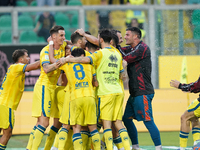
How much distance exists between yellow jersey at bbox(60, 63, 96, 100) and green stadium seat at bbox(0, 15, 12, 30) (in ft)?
21.0

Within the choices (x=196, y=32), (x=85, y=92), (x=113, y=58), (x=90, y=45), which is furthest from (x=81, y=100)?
(x=196, y=32)

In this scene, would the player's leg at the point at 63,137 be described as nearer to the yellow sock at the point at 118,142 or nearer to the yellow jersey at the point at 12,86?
the yellow sock at the point at 118,142

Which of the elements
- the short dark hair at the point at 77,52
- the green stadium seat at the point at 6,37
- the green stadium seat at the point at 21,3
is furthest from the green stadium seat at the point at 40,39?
the short dark hair at the point at 77,52

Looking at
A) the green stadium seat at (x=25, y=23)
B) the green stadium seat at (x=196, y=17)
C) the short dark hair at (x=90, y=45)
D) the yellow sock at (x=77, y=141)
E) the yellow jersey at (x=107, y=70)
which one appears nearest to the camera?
the yellow sock at (x=77, y=141)

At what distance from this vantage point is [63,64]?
617 cm

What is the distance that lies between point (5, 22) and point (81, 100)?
6819mm

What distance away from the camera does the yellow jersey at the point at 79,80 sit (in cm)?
606

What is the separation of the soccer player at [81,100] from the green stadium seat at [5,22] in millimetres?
6382

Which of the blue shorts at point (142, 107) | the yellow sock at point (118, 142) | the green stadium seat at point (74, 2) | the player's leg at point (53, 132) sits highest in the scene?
the green stadium seat at point (74, 2)

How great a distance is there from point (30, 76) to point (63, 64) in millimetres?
4944

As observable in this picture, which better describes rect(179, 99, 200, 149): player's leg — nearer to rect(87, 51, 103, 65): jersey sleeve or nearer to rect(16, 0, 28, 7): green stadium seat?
rect(87, 51, 103, 65): jersey sleeve

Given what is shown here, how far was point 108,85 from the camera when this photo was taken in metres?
6.26

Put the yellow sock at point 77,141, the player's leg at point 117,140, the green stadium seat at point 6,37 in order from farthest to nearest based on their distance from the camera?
the green stadium seat at point 6,37 < the player's leg at point 117,140 < the yellow sock at point 77,141

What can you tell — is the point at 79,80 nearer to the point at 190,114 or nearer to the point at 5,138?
the point at 5,138
